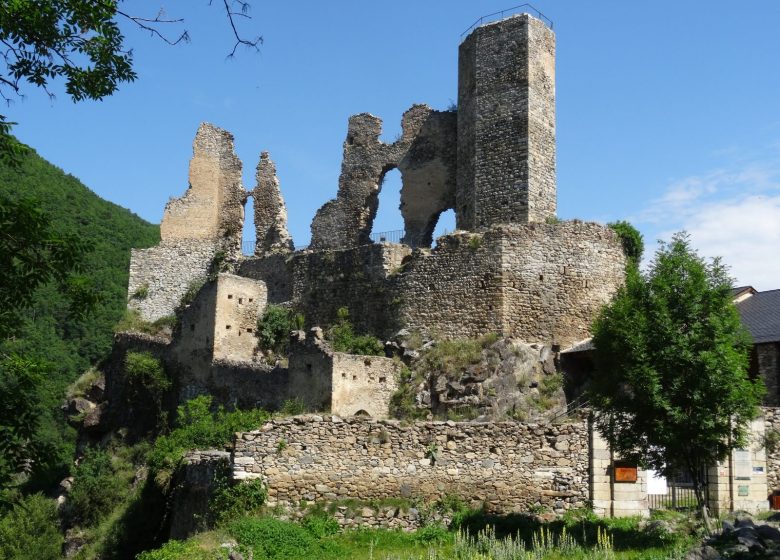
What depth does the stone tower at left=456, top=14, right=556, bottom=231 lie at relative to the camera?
3350 cm

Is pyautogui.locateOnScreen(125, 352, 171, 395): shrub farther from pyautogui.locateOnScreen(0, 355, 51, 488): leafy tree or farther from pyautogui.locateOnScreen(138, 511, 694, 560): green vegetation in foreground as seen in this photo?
pyautogui.locateOnScreen(0, 355, 51, 488): leafy tree

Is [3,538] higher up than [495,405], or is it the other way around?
[495,405]

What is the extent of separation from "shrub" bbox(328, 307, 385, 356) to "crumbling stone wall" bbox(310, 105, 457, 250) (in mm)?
6037

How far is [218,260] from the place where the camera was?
140 feet

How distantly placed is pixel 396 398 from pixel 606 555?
13310 mm

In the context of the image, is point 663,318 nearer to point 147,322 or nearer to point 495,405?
point 495,405

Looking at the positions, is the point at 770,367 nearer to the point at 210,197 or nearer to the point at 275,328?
the point at 275,328

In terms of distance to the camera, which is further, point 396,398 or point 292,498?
point 396,398

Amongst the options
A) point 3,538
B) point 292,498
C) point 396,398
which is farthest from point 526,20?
point 3,538

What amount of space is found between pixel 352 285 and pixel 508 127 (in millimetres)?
7542

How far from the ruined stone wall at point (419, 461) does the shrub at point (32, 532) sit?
11.9 meters

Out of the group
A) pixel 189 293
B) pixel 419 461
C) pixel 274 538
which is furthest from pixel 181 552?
pixel 189 293

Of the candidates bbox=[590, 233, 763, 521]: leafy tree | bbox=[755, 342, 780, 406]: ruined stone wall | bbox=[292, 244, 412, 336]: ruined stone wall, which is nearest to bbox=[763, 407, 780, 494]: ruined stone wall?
bbox=[590, 233, 763, 521]: leafy tree

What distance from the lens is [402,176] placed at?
38.7 meters
